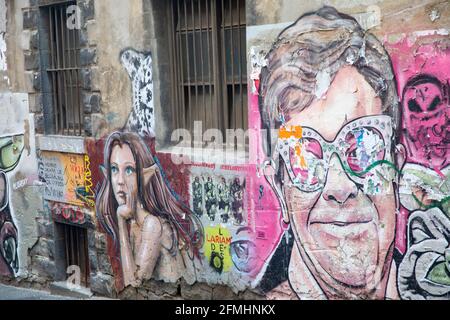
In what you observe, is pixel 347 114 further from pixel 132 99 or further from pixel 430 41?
pixel 132 99

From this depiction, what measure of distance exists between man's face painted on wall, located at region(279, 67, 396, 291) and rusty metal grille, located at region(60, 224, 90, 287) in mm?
4041

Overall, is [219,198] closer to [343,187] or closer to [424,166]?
[343,187]

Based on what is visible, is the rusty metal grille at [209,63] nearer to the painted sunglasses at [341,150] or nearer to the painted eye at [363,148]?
the painted sunglasses at [341,150]

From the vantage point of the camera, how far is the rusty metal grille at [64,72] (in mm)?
10148

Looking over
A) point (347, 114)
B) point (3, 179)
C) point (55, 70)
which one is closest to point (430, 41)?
point (347, 114)

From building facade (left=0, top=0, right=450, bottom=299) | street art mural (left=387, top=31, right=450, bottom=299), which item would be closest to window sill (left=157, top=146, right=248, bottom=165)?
building facade (left=0, top=0, right=450, bottom=299)

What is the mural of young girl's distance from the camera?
8.69 meters

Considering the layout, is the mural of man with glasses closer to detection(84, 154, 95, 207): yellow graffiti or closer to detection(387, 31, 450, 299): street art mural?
detection(387, 31, 450, 299): street art mural

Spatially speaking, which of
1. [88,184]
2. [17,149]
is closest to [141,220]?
[88,184]

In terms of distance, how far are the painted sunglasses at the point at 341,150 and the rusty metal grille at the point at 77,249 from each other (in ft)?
13.3

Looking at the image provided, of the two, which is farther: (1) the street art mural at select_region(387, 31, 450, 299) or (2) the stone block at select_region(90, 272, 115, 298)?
(2) the stone block at select_region(90, 272, 115, 298)

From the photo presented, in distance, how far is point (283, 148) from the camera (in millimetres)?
7516

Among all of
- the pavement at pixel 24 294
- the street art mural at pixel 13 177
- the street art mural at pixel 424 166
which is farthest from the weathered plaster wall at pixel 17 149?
the street art mural at pixel 424 166

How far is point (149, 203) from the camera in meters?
9.03
